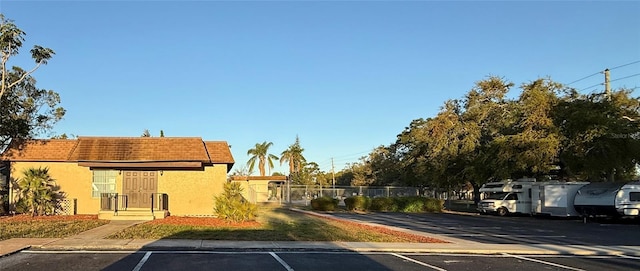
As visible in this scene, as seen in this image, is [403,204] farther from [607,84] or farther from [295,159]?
[295,159]

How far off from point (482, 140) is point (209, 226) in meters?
33.2

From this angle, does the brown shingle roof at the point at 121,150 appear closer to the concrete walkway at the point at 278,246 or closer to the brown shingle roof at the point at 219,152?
the brown shingle roof at the point at 219,152

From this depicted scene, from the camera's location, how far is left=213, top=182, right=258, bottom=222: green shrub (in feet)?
68.1

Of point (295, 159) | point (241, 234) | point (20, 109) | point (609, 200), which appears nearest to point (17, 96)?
point (20, 109)

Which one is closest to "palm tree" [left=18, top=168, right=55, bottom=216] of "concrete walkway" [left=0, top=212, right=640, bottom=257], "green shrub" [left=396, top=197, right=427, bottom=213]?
"concrete walkway" [left=0, top=212, right=640, bottom=257]

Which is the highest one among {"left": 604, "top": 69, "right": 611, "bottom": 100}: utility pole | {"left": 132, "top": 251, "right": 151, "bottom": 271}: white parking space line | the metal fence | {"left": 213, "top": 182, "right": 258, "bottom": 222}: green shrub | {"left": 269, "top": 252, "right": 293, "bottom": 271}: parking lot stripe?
{"left": 604, "top": 69, "right": 611, "bottom": 100}: utility pole

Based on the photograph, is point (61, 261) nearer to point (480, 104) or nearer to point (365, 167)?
point (480, 104)

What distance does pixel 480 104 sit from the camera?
150 feet

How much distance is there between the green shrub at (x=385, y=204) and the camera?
41.5 metres

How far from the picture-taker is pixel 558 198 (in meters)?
33.7

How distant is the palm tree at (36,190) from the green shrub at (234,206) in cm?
834

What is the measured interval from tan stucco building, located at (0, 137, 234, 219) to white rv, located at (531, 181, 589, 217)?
2218 centimetres

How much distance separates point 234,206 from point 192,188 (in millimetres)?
5749

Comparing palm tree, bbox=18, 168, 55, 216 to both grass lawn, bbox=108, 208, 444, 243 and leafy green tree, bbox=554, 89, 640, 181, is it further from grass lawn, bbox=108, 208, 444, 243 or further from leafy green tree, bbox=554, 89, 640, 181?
leafy green tree, bbox=554, 89, 640, 181
